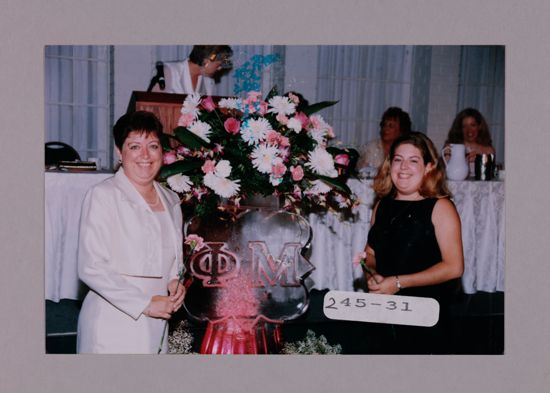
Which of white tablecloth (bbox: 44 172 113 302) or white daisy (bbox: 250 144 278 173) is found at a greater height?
white daisy (bbox: 250 144 278 173)

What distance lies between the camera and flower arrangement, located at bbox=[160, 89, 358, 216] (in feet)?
6.72

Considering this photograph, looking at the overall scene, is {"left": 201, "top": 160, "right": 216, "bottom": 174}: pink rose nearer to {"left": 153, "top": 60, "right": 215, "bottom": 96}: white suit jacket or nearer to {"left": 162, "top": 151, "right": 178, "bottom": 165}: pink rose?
{"left": 162, "top": 151, "right": 178, "bottom": 165}: pink rose

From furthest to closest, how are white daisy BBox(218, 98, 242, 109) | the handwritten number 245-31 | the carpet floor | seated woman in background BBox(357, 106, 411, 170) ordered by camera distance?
seated woman in background BBox(357, 106, 411, 170), the carpet floor, the handwritten number 245-31, white daisy BBox(218, 98, 242, 109)

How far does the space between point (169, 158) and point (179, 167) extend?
0.09 metres

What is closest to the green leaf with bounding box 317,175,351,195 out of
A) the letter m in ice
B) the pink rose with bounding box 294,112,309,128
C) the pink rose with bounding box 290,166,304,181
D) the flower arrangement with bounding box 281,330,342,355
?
the pink rose with bounding box 290,166,304,181

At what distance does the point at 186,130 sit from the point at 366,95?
1985mm

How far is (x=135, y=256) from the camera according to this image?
6.97 feet

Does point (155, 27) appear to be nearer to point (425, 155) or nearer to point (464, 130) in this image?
point (425, 155)

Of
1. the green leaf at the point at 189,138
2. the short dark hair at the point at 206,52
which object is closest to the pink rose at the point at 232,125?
the green leaf at the point at 189,138

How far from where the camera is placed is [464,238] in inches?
114

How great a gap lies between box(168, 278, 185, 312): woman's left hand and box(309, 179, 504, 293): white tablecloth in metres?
1.04

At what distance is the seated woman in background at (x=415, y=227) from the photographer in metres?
2.15

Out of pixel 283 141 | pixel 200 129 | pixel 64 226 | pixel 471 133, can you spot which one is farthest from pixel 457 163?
pixel 64 226

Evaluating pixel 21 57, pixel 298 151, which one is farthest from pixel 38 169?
→ pixel 298 151
